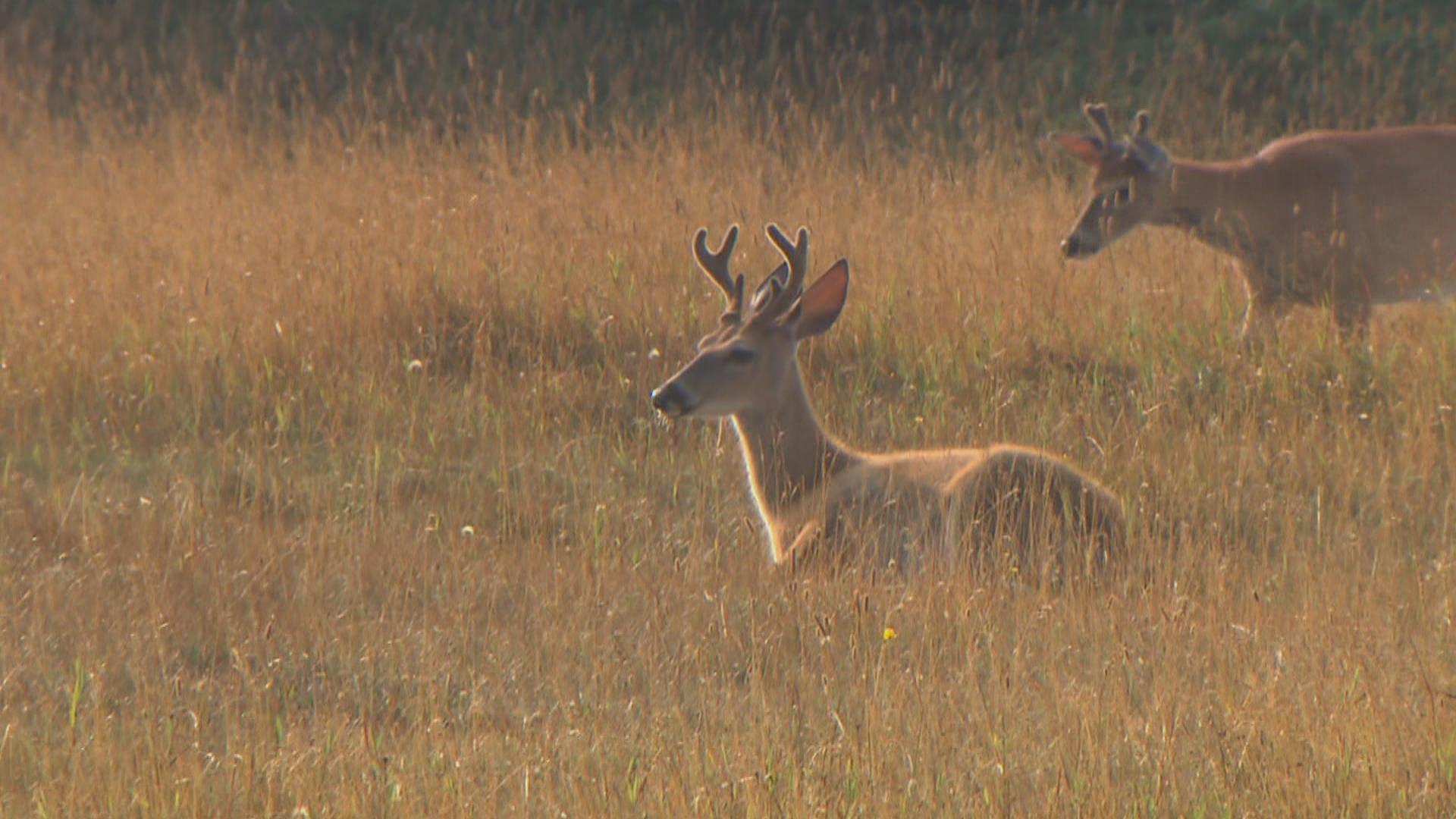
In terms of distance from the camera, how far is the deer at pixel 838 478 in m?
5.27

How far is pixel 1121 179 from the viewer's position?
27.4 ft

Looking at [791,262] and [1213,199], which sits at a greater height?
[791,262]

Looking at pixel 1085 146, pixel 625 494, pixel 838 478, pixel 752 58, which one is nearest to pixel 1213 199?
pixel 1085 146

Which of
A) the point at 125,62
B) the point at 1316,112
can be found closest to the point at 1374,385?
the point at 1316,112

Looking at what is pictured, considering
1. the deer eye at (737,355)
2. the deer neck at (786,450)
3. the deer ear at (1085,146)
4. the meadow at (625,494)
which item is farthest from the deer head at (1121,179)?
the deer eye at (737,355)

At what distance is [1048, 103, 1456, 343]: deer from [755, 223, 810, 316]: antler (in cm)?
199

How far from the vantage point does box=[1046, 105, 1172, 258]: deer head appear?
8242 millimetres

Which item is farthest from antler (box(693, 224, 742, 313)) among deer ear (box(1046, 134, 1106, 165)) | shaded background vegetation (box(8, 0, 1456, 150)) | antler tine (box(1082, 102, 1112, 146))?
shaded background vegetation (box(8, 0, 1456, 150))

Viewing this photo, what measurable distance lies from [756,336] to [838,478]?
57 cm

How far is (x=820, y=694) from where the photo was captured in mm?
4309

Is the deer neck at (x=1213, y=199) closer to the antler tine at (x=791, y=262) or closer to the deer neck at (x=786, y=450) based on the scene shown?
the antler tine at (x=791, y=262)

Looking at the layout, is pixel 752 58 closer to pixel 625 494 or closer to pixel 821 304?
pixel 821 304

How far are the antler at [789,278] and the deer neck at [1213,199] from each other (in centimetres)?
260

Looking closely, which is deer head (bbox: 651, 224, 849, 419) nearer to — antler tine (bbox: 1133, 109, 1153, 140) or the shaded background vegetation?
antler tine (bbox: 1133, 109, 1153, 140)
